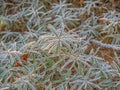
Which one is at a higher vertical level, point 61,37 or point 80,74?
point 61,37

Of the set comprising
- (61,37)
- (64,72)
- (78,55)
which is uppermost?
(61,37)

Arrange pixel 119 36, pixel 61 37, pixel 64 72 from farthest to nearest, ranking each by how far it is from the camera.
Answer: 1. pixel 119 36
2. pixel 64 72
3. pixel 61 37

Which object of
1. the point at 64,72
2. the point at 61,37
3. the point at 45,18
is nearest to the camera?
the point at 61,37

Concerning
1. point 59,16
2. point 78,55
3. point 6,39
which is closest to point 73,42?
point 78,55

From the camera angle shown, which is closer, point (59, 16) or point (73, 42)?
point (73, 42)

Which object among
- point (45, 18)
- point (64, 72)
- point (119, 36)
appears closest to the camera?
point (64, 72)

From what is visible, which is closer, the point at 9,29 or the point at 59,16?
the point at 59,16

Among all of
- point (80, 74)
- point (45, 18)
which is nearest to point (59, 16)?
point (45, 18)

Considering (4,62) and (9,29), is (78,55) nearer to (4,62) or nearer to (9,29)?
(4,62)

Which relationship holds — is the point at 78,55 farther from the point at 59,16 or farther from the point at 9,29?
the point at 9,29
